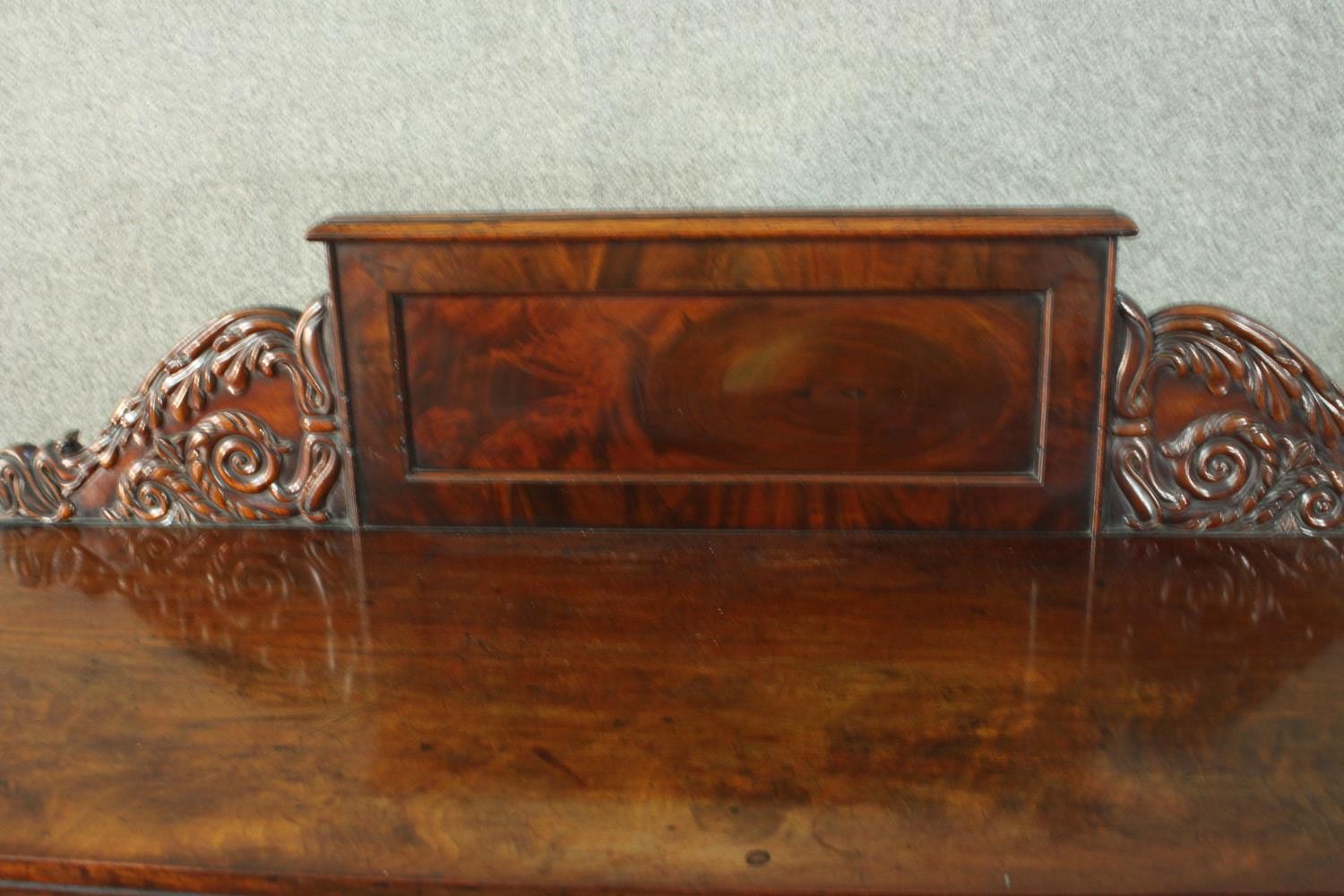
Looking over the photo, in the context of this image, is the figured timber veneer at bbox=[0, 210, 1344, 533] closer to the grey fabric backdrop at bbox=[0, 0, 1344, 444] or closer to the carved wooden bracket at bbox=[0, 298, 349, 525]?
the carved wooden bracket at bbox=[0, 298, 349, 525]

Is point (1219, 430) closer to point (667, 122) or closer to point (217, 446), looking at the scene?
point (667, 122)

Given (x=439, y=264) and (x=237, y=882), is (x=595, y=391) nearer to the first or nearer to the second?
(x=439, y=264)

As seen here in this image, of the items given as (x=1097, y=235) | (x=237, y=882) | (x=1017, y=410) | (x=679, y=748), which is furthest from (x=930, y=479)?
(x=237, y=882)

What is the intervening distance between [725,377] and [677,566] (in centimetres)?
18

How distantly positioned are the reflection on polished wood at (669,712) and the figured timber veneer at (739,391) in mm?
43

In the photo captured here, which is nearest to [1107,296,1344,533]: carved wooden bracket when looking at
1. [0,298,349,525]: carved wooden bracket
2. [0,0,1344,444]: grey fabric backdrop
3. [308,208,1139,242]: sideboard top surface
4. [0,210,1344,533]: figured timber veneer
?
[0,210,1344,533]: figured timber veneer

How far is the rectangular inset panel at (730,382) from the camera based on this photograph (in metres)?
1.22

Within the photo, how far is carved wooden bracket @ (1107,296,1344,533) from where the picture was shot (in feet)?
3.93

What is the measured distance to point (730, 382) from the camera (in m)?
1.25

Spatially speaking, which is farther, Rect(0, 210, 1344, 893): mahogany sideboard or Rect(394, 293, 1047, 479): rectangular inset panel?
Rect(394, 293, 1047, 479): rectangular inset panel

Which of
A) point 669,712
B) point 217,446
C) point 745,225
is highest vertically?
point 745,225

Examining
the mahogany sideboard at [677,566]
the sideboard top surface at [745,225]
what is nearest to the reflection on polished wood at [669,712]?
the mahogany sideboard at [677,566]

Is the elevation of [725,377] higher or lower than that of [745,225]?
lower

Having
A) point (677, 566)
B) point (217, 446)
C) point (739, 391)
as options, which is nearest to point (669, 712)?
point (677, 566)
